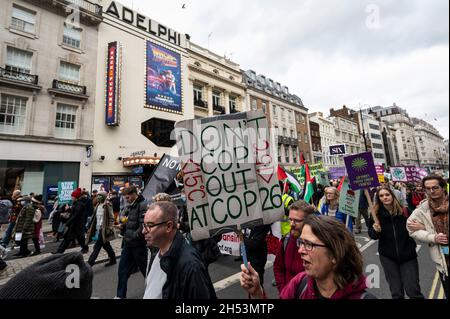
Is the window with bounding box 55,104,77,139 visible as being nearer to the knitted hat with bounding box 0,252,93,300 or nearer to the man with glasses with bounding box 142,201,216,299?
the man with glasses with bounding box 142,201,216,299

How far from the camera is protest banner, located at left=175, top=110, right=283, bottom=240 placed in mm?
2133

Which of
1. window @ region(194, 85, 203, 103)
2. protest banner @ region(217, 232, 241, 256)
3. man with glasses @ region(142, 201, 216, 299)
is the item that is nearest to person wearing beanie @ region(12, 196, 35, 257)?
protest banner @ region(217, 232, 241, 256)

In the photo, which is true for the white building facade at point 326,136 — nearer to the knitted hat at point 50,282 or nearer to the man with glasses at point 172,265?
the man with glasses at point 172,265

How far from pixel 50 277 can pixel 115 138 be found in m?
16.9

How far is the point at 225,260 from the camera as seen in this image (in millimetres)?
5973

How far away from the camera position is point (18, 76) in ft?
44.0

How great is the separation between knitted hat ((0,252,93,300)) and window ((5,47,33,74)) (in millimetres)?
17378

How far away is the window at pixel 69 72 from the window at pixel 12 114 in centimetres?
277

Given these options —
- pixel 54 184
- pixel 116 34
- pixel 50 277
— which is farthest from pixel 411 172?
pixel 116 34

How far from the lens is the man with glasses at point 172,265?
172 centimetres

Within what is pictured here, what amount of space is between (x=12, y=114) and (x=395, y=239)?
1786cm

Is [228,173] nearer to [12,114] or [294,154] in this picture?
[12,114]

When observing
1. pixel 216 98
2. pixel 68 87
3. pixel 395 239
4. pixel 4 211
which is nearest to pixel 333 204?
pixel 395 239

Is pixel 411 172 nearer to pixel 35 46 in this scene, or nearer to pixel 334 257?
pixel 334 257
